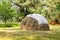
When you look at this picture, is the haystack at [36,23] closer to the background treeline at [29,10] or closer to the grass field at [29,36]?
the grass field at [29,36]

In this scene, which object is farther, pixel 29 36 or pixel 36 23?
pixel 36 23

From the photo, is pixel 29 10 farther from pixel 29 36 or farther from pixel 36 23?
pixel 29 36

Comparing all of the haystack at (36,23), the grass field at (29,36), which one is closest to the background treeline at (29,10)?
the haystack at (36,23)

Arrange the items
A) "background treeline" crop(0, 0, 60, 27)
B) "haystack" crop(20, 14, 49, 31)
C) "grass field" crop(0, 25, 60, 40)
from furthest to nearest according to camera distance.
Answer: "background treeline" crop(0, 0, 60, 27) < "haystack" crop(20, 14, 49, 31) < "grass field" crop(0, 25, 60, 40)

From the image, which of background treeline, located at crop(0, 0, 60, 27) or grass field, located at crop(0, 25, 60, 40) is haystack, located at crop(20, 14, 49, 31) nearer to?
grass field, located at crop(0, 25, 60, 40)

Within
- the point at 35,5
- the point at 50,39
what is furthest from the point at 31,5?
the point at 50,39

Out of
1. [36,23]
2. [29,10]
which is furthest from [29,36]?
[29,10]

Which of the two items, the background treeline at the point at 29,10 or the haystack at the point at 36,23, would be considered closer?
→ the haystack at the point at 36,23

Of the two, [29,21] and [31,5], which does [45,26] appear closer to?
[29,21]

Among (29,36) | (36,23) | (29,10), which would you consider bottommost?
(29,36)

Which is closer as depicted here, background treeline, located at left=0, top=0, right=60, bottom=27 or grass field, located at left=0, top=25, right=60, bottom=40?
grass field, located at left=0, top=25, right=60, bottom=40

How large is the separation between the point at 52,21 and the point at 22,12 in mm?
5964

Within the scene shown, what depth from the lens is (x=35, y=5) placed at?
27.4 m

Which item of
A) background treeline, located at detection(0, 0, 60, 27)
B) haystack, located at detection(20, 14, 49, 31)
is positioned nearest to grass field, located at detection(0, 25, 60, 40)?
haystack, located at detection(20, 14, 49, 31)
